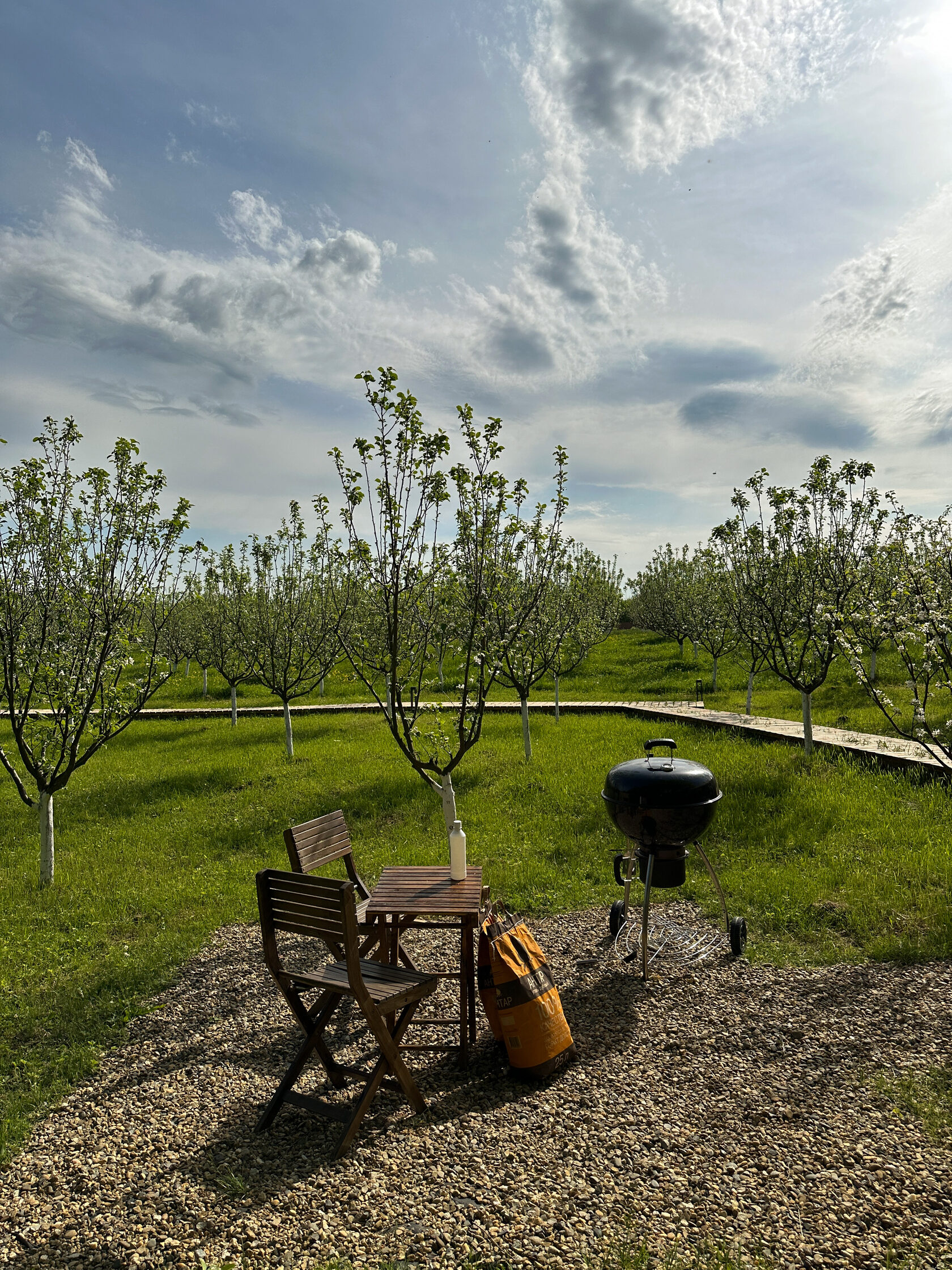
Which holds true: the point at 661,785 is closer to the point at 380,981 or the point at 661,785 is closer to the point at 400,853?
the point at 380,981

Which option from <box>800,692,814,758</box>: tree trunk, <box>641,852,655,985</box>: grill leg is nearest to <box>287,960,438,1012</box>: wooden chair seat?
<box>641,852,655,985</box>: grill leg

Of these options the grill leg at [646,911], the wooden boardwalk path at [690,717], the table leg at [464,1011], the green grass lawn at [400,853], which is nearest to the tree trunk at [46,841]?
the green grass lawn at [400,853]

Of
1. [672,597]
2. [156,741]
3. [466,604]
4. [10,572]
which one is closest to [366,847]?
[466,604]

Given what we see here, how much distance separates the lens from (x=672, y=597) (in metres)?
29.0

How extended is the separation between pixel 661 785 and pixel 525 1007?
1.80 meters

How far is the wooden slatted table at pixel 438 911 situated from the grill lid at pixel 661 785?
118 cm

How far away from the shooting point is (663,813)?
198 inches

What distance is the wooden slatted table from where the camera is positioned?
4.16 metres

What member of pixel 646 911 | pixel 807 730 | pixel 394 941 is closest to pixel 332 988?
pixel 394 941

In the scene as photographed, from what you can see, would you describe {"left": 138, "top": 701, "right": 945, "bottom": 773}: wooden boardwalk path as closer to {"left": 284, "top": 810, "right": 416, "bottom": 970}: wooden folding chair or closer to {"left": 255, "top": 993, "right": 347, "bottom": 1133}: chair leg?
{"left": 284, "top": 810, "right": 416, "bottom": 970}: wooden folding chair

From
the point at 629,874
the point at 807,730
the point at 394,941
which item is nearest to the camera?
the point at 394,941

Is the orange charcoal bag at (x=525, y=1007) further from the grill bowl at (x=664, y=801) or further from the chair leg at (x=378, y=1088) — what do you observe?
the grill bowl at (x=664, y=801)

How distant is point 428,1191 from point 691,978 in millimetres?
2568

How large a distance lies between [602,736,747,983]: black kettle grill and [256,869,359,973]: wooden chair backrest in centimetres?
227
